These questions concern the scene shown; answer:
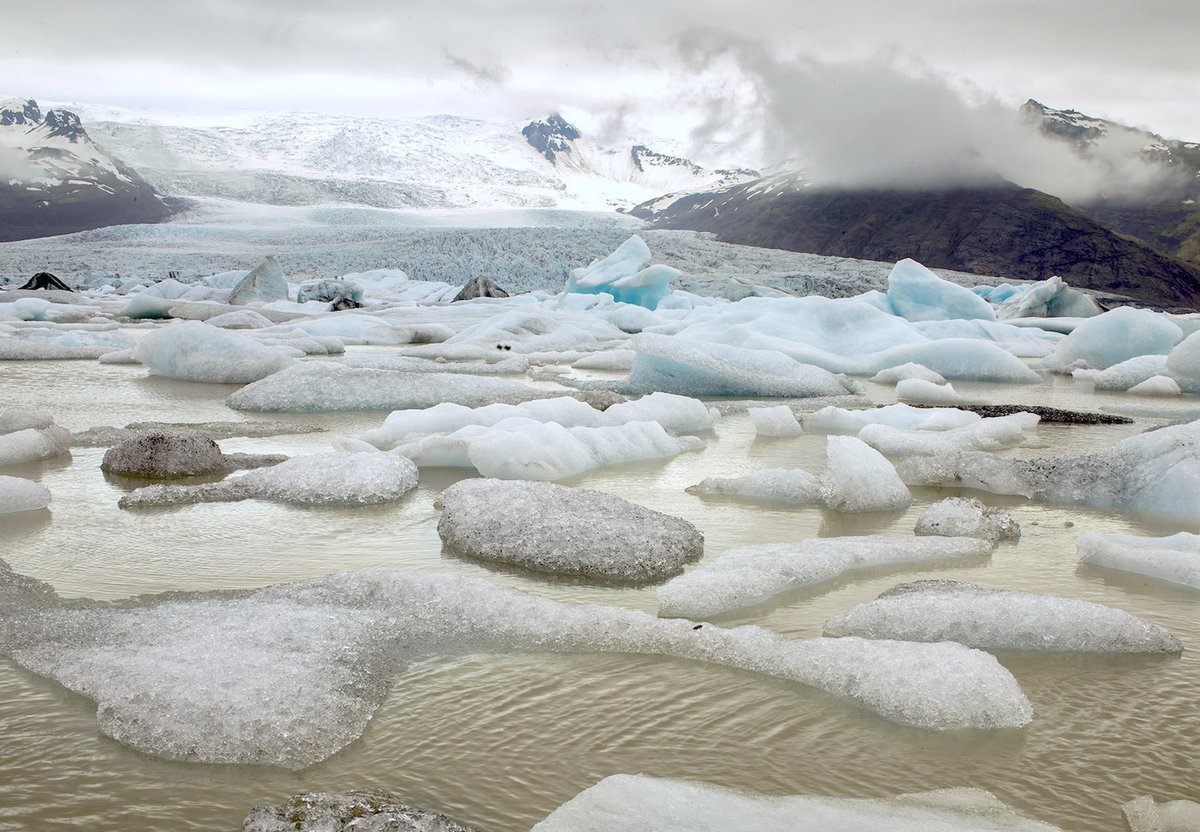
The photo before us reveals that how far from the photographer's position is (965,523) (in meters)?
2.90

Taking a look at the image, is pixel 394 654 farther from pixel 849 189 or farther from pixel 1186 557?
pixel 849 189

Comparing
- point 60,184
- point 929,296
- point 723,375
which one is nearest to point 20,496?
point 723,375

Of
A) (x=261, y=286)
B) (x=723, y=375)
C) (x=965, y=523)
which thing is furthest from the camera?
(x=261, y=286)

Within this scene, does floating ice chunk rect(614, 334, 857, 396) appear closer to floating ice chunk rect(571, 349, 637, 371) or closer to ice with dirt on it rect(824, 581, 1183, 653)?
floating ice chunk rect(571, 349, 637, 371)

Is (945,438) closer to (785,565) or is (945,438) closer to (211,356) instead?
(785,565)

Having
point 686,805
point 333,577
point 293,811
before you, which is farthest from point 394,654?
point 686,805

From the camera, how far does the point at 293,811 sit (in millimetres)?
1274

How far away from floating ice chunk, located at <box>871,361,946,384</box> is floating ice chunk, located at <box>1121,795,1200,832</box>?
6.97 meters

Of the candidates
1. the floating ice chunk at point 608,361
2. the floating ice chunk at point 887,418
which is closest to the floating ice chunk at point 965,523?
the floating ice chunk at point 887,418

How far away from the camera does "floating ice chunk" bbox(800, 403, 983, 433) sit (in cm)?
509

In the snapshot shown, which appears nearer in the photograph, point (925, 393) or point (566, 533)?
point (566, 533)

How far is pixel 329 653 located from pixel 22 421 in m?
3.13

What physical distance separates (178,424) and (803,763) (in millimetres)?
4139

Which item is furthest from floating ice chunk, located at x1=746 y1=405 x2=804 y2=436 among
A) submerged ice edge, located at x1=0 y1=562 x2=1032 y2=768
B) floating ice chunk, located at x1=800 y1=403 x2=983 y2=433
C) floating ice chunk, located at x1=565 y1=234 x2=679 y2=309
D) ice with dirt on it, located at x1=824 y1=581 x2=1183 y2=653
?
floating ice chunk, located at x1=565 y1=234 x2=679 y2=309
